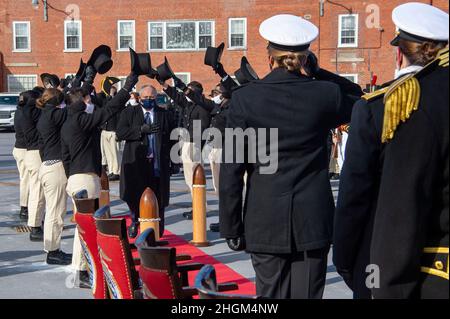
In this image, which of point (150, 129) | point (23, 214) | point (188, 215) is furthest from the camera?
point (188, 215)

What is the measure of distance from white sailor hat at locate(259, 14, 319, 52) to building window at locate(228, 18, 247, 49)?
36950 mm

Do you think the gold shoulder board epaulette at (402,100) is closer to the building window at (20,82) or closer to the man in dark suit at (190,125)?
the man in dark suit at (190,125)

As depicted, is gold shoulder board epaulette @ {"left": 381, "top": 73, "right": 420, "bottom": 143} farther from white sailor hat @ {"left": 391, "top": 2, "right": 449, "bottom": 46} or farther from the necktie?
the necktie

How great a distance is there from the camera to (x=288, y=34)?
4.75 m

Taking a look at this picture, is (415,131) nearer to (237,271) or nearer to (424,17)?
(424,17)

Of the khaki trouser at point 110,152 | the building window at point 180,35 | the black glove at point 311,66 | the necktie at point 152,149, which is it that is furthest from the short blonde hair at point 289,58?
the building window at point 180,35

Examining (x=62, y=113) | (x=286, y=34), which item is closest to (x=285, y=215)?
(x=286, y=34)

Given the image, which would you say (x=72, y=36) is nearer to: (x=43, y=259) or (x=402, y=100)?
(x=43, y=259)

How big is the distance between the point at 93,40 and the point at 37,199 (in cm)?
3319

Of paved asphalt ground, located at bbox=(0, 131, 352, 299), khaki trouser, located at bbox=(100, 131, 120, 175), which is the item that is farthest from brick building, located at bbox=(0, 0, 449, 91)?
paved asphalt ground, located at bbox=(0, 131, 352, 299)

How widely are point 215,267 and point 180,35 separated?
34.3 meters

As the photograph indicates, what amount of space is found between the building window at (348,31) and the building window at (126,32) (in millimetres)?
10839

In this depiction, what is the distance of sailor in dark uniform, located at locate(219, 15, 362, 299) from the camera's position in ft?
15.6

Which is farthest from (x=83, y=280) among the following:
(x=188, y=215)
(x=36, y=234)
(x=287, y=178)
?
(x=188, y=215)
